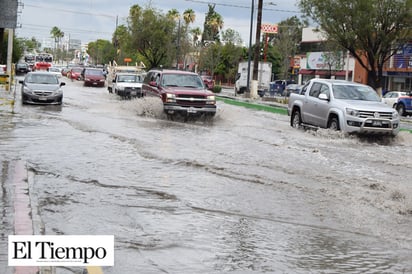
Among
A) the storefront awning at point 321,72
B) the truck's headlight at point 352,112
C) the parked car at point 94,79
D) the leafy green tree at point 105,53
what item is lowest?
the truck's headlight at point 352,112

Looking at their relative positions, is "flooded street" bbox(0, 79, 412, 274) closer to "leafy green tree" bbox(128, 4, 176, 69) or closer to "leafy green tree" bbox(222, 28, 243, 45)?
"leafy green tree" bbox(128, 4, 176, 69)

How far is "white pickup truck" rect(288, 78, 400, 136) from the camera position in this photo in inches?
771

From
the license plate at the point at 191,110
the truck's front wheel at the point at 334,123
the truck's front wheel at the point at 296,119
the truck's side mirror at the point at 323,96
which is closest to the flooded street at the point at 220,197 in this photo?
the truck's front wheel at the point at 334,123

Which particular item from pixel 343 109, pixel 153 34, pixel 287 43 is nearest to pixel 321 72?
pixel 287 43

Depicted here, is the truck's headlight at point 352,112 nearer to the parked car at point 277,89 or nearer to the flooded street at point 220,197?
the flooded street at point 220,197

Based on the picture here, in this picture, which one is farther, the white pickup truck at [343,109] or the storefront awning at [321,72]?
the storefront awning at [321,72]

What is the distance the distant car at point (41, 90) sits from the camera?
29.4 metres

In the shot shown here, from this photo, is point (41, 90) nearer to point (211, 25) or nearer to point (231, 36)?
point (231, 36)

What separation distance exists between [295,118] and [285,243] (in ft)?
52.8

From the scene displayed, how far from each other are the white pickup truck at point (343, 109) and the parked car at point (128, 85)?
1737 cm

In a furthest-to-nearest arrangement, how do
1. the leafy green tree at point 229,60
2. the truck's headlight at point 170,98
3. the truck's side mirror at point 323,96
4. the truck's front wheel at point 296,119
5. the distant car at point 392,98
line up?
the leafy green tree at point 229,60 → the distant car at point 392,98 → the truck's headlight at point 170,98 → the truck's front wheel at point 296,119 → the truck's side mirror at point 323,96

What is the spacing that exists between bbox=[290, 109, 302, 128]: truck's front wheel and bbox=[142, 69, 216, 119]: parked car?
9.46 feet

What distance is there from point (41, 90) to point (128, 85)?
10.6 metres

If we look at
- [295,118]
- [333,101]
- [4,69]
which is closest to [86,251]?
[333,101]
